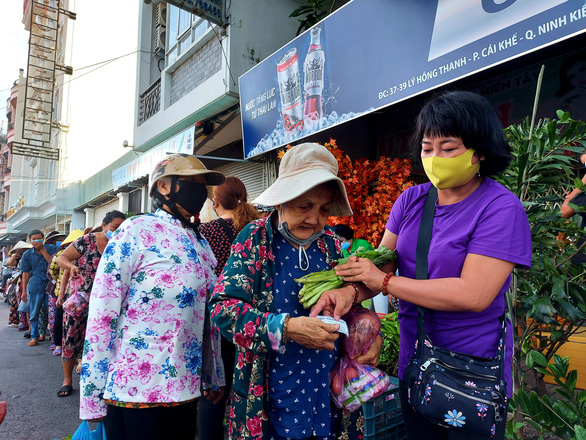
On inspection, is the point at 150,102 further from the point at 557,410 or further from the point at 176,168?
the point at 557,410

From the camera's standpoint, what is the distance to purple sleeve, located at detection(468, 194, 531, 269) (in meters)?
1.36

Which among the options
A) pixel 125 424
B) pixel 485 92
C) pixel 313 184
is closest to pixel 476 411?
pixel 313 184

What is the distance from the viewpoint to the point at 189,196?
214cm

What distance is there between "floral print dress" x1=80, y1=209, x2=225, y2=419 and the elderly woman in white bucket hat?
1.40 ft

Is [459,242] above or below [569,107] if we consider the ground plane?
below

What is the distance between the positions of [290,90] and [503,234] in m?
4.94

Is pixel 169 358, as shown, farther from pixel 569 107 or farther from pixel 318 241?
pixel 569 107

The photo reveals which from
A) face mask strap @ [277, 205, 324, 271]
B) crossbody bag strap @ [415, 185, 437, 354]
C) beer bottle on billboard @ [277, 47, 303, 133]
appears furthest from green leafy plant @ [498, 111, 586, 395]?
beer bottle on billboard @ [277, 47, 303, 133]

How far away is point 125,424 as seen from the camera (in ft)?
5.94

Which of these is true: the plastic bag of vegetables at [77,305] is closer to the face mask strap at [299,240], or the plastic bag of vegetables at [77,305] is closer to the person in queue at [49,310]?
the person in queue at [49,310]

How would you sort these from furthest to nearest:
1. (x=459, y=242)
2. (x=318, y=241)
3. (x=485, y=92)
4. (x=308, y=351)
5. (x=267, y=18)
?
(x=267, y=18) → (x=485, y=92) → (x=318, y=241) → (x=308, y=351) → (x=459, y=242)

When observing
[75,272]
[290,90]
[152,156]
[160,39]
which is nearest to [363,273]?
[75,272]

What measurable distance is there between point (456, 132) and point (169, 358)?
1.61 metres

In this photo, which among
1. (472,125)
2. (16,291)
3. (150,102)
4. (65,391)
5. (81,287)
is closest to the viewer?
(472,125)
